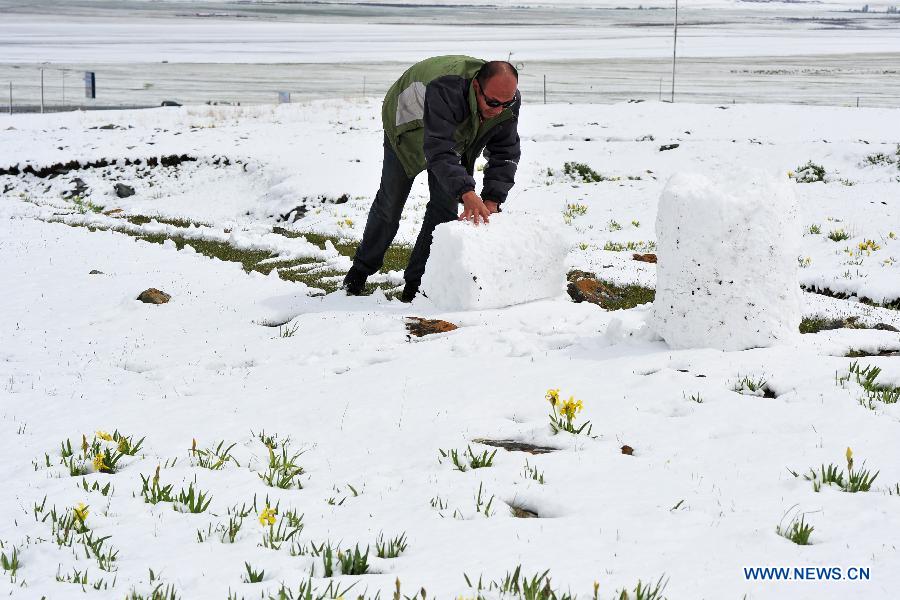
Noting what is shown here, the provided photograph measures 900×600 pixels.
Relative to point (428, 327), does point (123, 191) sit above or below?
below

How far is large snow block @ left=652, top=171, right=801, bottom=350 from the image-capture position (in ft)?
18.9

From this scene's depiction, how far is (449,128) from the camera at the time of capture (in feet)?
23.6

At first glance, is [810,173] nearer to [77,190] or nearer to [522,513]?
[522,513]

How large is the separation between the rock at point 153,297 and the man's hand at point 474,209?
353cm

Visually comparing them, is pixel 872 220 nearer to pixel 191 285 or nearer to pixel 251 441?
pixel 191 285

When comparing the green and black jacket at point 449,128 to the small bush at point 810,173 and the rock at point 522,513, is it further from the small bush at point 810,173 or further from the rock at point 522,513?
the small bush at point 810,173

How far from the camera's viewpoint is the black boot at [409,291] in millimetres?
8742

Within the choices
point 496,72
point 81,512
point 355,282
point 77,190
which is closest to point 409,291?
point 355,282

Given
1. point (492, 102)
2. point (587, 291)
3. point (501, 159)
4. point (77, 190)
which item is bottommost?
point (77, 190)

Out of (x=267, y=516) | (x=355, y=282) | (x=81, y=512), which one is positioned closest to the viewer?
(x=267, y=516)

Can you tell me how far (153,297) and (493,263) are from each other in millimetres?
3832

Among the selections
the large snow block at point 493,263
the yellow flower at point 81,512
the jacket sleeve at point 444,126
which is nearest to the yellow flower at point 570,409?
the yellow flower at point 81,512

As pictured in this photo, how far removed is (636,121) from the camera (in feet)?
97.6

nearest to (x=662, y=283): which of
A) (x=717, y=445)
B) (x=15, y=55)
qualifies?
(x=717, y=445)
